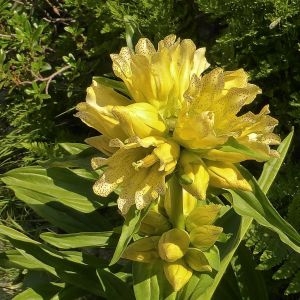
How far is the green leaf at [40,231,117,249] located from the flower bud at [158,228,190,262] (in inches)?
9.2

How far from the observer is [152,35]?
2.07 metres

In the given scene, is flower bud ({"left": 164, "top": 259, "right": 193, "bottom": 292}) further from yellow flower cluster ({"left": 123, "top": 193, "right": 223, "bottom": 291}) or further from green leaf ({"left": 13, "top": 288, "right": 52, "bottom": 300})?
green leaf ({"left": 13, "top": 288, "right": 52, "bottom": 300})

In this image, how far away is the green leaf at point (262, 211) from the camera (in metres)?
1.19

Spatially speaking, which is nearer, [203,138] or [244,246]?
[203,138]

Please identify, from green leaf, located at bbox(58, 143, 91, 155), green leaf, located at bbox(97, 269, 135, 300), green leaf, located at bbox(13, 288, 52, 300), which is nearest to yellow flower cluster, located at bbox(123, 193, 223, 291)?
green leaf, located at bbox(97, 269, 135, 300)

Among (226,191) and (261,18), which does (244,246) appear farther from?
(261,18)

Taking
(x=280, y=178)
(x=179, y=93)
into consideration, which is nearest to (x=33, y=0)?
(x=280, y=178)

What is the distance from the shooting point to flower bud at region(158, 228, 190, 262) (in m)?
1.25

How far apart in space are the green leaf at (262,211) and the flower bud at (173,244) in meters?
0.13

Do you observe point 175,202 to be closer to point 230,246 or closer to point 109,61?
point 230,246

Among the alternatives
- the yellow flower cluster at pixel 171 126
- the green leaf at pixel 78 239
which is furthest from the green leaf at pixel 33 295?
the yellow flower cluster at pixel 171 126

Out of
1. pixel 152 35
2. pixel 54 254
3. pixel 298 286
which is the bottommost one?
pixel 298 286

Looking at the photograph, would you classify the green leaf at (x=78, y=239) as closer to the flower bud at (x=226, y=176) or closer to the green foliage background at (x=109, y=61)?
the green foliage background at (x=109, y=61)

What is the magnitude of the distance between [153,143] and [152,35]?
1047mm
